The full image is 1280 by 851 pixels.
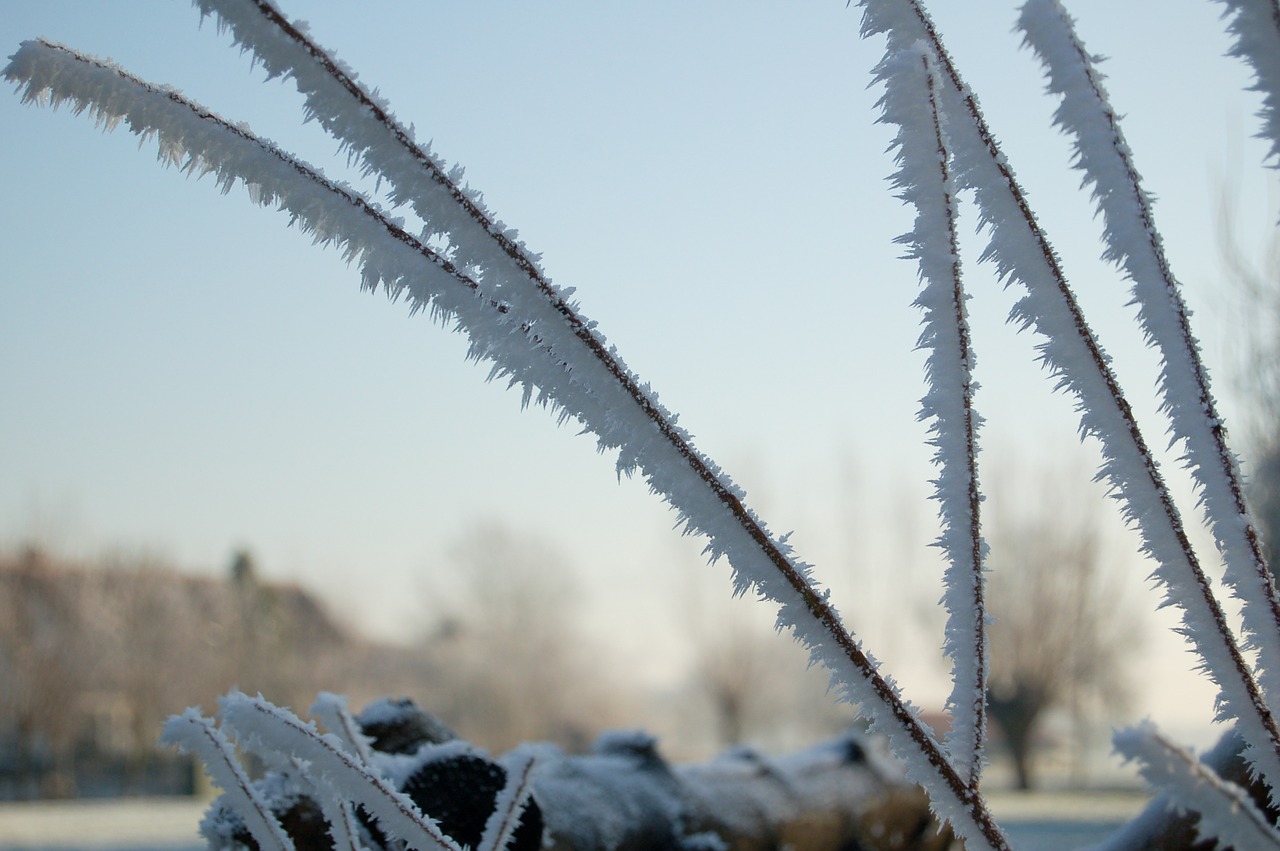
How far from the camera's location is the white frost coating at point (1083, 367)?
0.64 metres

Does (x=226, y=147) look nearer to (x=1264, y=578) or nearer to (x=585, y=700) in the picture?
(x=1264, y=578)

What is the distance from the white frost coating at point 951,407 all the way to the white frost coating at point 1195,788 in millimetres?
135

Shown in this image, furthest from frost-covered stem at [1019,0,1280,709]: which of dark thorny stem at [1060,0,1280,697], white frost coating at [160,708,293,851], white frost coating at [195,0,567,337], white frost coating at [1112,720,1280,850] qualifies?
white frost coating at [160,708,293,851]

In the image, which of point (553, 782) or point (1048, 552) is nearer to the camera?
point (553, 782)

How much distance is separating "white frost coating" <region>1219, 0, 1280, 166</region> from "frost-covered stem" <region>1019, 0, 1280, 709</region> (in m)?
0.08

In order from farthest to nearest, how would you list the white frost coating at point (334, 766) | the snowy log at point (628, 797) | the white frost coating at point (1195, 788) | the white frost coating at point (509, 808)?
the snowy log at point (628, 797)
the white frost coating at point (509, 808)
the white frost coating at point (334, 766)
the white frost coating at point (1195, 788)

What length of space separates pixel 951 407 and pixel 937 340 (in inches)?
1.9

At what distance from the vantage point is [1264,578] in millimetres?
652

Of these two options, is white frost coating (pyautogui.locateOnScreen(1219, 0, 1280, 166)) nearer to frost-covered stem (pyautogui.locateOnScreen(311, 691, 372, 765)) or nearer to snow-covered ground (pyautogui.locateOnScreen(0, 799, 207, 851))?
frost-covered stem (pyautogui.locateOnScreen(311, 691, 372, 765))

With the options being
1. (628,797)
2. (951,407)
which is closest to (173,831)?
(628,797)

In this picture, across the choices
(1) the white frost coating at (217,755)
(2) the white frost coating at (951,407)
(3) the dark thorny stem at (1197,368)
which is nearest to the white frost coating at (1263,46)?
(3) the dark thorny stem at (1197,368)

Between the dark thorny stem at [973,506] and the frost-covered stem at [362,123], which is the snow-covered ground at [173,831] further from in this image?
the frost-covered stem at [362,123]

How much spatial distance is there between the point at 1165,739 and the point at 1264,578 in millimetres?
211

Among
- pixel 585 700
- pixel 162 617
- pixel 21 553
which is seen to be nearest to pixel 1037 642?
pixel 585 700
